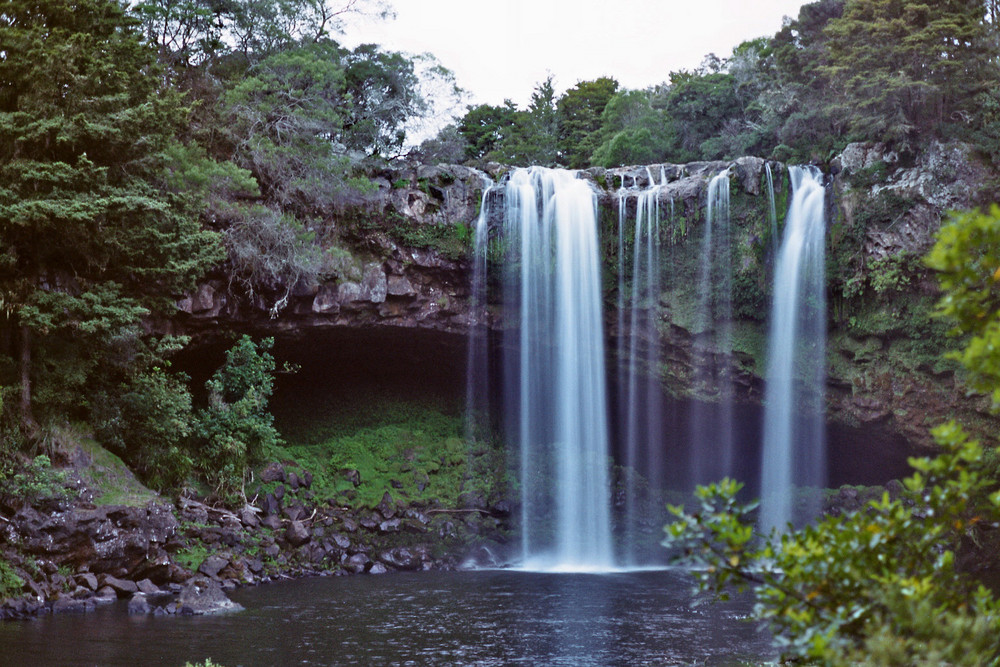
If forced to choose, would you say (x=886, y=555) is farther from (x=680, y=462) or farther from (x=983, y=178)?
(x=680, y=462)

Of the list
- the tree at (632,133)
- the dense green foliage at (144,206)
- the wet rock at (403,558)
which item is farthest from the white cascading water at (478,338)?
the tree at (632,133)

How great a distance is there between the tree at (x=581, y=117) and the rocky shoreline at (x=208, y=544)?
18.2 metres

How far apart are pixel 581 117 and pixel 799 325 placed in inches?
783

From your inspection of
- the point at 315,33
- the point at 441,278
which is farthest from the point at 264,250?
the point at 315,33

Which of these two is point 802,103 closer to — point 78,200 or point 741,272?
point 741,272

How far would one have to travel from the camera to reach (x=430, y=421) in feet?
92.3

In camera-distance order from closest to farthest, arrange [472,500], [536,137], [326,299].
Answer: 1. [326,299]
2. [472,500]
3. [536,137]

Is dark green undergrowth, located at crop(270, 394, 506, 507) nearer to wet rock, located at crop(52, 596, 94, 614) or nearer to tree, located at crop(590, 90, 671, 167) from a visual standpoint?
wet rock, located at crop(52, 596, 94, 614)

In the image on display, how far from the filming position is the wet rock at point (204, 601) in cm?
1443

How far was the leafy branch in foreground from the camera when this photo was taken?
4055 mm

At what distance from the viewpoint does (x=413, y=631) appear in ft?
43.1

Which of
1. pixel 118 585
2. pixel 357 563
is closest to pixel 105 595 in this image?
pixel 118 585

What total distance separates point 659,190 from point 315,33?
11.9 metres

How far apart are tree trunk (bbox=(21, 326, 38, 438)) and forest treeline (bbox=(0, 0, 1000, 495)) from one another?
44 millimetres
